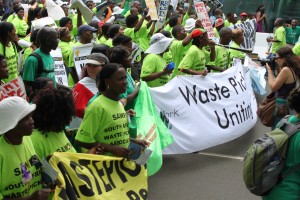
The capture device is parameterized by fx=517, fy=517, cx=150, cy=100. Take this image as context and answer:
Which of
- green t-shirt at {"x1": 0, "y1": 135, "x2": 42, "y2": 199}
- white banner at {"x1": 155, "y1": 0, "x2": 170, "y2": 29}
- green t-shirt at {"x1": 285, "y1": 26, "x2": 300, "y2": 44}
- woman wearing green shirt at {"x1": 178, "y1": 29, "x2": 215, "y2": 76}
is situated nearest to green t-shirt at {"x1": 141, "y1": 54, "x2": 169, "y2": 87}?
woman wearing green shirt at {"x1": 178, "y1": 29, "x2": 215, "y2": 76}

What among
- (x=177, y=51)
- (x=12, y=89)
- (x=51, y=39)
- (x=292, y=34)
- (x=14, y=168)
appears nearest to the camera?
(x=14, y=168)

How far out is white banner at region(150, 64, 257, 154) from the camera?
24.2 ft

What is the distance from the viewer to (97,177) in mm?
3912

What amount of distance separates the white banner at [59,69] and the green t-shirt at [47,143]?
377cm

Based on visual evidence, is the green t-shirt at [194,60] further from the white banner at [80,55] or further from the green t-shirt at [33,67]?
the green t-shirt at [33,67]

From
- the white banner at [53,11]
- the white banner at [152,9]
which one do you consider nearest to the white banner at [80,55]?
the white banner at [53,11]

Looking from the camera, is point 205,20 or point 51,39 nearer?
point 51,39

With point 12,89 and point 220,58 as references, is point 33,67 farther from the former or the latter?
point 220,58

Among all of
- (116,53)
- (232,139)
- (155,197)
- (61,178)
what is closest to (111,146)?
(61,178)

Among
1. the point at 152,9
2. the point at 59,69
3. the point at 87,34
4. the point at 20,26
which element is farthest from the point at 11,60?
the point at 20,26

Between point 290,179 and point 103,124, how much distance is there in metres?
1.52

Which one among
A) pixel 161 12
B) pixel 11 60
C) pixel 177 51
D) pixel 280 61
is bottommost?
pixel 161 12

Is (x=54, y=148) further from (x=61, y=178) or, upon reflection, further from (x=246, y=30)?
(x=246, y=30)

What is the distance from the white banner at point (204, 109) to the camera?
7.38 metres
